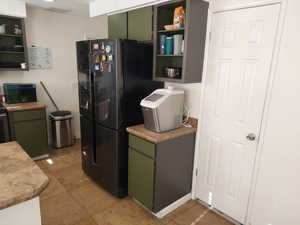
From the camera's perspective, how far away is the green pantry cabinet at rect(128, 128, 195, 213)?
203 centimetres

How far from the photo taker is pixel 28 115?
121 inches

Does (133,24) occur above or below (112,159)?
above

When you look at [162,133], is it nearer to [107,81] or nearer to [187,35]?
[107,81]

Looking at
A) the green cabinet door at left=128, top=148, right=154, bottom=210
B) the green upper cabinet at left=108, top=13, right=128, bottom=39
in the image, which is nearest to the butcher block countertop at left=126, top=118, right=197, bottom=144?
the green cabinet door at left=128, top=148, right=154, bottom=210

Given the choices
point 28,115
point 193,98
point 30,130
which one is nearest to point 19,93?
point 28,115

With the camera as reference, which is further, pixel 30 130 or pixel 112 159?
pixel 30 130

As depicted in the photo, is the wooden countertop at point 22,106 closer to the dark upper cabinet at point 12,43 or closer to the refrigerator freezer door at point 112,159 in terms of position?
the dark upper cabinet at point 12,43

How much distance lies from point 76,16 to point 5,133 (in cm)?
241

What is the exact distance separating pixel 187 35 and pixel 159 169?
133cm

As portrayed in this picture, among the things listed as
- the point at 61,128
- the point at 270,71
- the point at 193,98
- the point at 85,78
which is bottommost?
the point at 61,128

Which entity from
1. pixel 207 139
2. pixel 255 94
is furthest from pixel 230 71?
pixel 207 139

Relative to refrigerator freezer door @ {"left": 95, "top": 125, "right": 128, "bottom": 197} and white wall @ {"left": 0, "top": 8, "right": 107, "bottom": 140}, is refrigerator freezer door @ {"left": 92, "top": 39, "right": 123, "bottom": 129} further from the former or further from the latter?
white wall @ {"left": 0, "top": 8, "right": 107, "bottom": 140}

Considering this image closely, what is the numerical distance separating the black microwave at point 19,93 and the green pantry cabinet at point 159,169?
6.91 ft

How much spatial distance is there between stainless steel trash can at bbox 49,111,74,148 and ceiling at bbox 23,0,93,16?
177 centimetres
